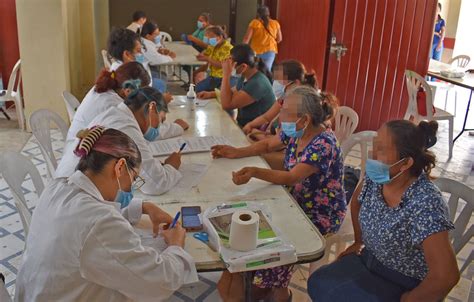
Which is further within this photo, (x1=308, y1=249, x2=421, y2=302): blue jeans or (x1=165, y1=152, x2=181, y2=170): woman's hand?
(x1=165, y1=152, x2=181, y2=170): woman's hand

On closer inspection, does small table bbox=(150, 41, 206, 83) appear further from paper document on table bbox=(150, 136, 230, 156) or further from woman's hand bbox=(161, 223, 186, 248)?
woman's hand bbox=(161, 223, 186, 248)

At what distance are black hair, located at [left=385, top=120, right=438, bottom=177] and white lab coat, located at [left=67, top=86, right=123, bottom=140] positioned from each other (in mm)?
1513

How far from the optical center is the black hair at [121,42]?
369 cm

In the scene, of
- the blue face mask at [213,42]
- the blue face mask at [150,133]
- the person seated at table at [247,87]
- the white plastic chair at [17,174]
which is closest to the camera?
the white plastic chair at [17,174]

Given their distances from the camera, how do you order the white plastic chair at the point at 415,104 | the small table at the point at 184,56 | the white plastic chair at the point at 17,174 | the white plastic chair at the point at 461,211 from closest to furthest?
the white plastic chair at the point at 17,174 → the white plastic chair at the point at 461,211 → the white plastic chair at the point at 415,104 → the small table at the point at 184,56

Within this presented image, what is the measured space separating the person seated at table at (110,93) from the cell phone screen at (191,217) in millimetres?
957

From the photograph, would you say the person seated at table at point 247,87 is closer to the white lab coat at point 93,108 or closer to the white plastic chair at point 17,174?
the white lab coat at point 93,108

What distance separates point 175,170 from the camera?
2.21 metres

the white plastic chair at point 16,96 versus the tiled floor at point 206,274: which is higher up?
the white plastic chair at point 16,96

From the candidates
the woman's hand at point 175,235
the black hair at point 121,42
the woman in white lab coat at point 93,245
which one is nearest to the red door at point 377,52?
the black hair at point 121,42

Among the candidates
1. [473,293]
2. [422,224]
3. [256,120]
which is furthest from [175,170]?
[473,293]

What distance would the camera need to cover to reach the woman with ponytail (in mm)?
2652

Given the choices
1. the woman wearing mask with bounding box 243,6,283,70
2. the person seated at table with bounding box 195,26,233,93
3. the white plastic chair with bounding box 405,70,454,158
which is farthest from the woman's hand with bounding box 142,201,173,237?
the woman wearing mask with bounding box 243,6,283,70

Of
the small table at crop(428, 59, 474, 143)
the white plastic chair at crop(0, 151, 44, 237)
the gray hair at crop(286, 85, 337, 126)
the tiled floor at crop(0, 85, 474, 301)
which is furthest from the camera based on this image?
the small table at crop(428, 59, 474, 143)
